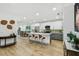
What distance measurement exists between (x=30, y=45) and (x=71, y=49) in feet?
3.88

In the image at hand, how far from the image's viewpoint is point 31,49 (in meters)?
3.62

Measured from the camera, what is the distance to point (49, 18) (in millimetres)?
3539

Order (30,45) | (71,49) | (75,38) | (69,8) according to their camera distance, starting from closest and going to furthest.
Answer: (71,49)
(75,38)
(69,8)
(30,45)

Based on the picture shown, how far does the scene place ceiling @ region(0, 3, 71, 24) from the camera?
11.4 ft

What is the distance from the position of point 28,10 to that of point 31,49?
98 centimetres

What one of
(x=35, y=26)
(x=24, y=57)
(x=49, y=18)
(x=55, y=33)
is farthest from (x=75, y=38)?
(x=24, y=57)

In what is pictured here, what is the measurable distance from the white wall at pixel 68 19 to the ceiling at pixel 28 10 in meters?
0.11

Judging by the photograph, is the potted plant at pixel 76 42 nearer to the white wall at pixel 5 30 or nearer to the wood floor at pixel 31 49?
the wood floor at pixel 31 49

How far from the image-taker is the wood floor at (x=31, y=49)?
11.6 ft

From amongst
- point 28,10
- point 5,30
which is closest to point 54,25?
point 28,10

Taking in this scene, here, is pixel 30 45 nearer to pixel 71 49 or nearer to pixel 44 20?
pixel 44 20

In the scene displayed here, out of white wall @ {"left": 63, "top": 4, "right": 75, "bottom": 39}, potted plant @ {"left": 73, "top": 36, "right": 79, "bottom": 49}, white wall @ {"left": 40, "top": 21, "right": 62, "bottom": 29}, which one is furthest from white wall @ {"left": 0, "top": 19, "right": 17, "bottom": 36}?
potted plant @ {"left": 73, "top": 36, "right": 79, "bottom": 49}

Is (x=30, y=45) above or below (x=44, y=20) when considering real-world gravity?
below

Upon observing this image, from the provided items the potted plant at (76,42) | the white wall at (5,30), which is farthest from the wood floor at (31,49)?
the potted plant at (76,42)
